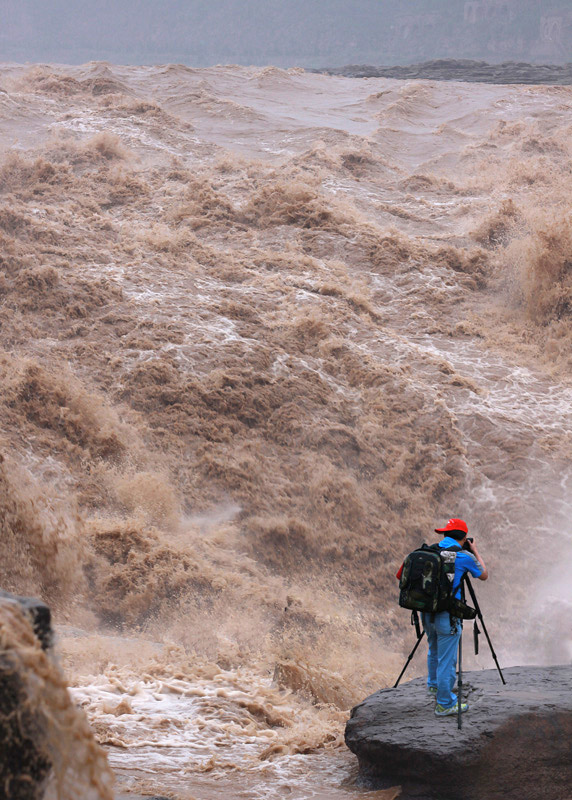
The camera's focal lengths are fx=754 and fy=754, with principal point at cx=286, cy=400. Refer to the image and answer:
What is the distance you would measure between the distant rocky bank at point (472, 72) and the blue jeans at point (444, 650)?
29.6m

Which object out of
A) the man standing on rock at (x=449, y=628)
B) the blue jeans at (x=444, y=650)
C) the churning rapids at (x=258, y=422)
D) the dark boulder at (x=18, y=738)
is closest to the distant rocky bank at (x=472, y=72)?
the churning rapids at (x=258, y=422)

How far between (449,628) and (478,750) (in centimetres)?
58

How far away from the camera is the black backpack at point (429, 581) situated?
3564 millimetres

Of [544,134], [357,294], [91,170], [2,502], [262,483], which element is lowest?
[2,502]

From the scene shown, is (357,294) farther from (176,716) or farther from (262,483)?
(176,716)

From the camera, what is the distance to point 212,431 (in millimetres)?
9047

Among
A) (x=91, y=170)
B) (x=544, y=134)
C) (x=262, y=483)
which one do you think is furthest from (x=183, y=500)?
(x=544, y=134)

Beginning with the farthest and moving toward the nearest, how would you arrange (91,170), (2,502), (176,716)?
(91,170) < (2,502) < (176,716)

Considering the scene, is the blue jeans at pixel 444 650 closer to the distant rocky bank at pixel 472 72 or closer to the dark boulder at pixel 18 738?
the dark boulder at pixel 18 738

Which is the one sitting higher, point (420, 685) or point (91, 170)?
point (91, 170)

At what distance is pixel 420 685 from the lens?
4332 millimetres

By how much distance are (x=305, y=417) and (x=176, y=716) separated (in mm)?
5227

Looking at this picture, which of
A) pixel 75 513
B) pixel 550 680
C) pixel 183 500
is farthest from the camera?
pixel 183 500

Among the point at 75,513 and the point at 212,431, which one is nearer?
the point at 75,513
